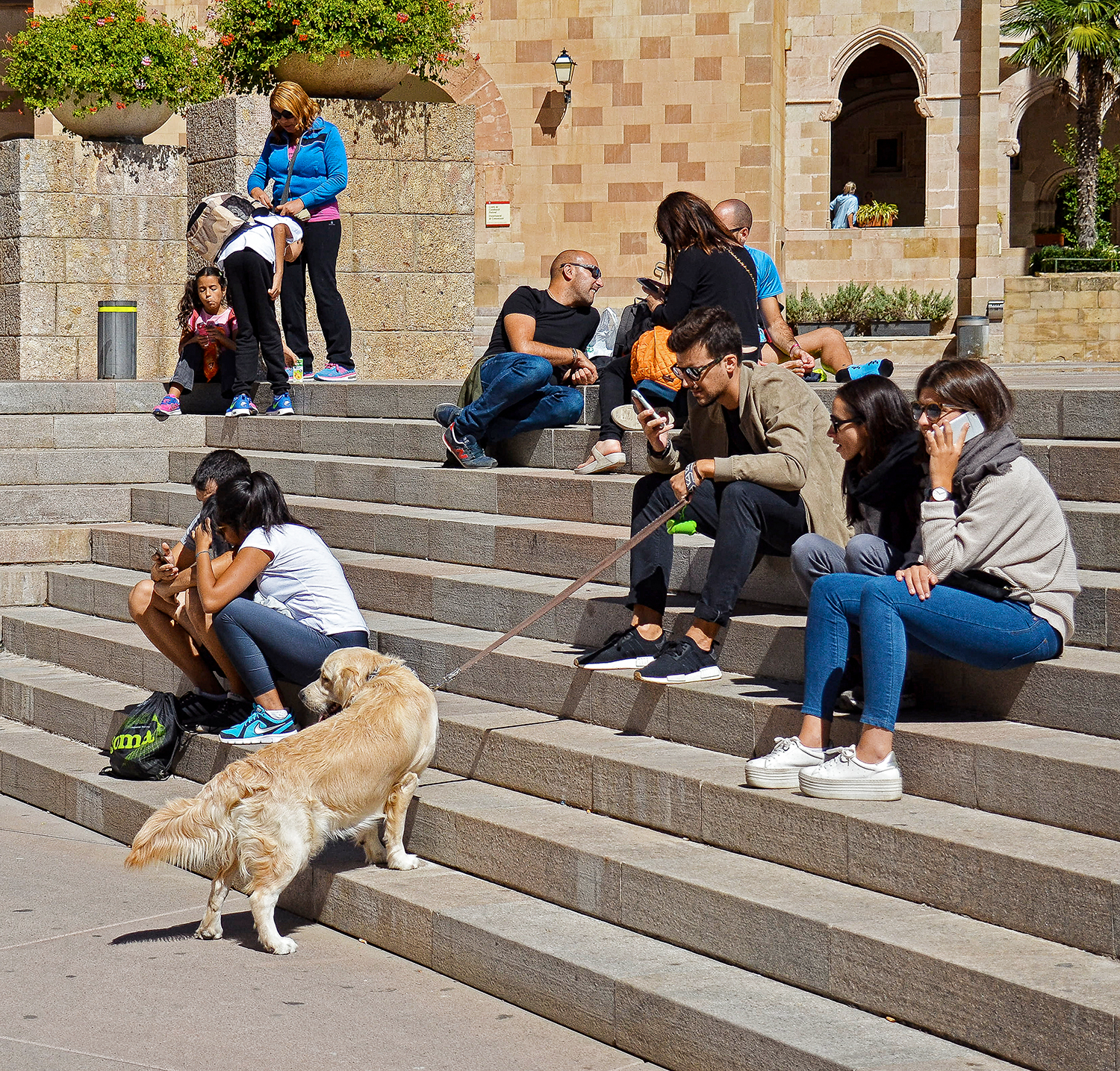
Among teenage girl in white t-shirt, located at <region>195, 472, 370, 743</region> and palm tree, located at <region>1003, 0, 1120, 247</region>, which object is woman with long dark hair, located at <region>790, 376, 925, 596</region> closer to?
teenage girl in white t-shirt, located at <region>195, 472, 370, 743</region>

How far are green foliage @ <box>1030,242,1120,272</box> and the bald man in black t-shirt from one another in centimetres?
2186

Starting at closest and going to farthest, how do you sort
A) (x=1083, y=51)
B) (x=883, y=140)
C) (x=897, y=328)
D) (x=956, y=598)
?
(x=956, y=598) → (x=897, y=328) → (x=1083, y=51) → (x=883, y=140)

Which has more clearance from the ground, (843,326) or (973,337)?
(843,326)

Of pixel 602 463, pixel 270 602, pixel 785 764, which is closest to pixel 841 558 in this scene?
pixel 785 764

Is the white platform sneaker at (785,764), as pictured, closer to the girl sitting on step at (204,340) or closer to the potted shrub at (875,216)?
the girl sitting on step at (204,340)

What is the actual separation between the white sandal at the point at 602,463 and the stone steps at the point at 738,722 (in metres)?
1.23

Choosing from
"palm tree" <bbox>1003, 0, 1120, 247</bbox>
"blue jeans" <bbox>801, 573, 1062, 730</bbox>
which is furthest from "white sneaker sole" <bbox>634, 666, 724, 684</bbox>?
"palm tree" <bbox>1003, 0, 1120, 247</bbox>

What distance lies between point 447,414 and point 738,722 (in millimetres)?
3843

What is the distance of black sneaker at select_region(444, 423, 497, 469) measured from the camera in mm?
8188

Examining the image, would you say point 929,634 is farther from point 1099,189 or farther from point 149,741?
point 1099,189

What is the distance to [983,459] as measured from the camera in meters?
4.40

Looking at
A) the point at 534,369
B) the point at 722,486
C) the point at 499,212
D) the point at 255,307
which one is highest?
the point at 499,212

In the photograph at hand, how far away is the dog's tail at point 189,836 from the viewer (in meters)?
4.68

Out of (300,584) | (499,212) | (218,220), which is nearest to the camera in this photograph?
(300,584)
